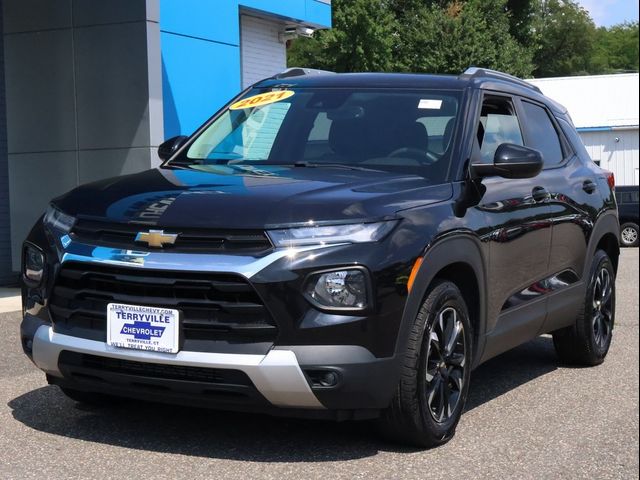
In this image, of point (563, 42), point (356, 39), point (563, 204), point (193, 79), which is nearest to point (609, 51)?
point (563, 42)

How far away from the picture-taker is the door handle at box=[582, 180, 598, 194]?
256 inches

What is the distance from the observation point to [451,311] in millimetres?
4637

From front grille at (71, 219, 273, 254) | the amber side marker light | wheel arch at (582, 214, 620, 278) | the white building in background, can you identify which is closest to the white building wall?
the white building in background

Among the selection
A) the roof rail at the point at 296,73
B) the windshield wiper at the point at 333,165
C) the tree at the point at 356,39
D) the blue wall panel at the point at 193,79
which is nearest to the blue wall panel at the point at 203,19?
the blue wall panel at the point at 193,79

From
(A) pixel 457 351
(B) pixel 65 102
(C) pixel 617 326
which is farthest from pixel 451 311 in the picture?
(B) pixel 65 102

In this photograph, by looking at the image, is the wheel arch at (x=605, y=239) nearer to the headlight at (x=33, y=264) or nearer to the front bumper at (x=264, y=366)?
the front bumper at (x=264, y=366)

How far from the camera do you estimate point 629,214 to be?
83.1 feet

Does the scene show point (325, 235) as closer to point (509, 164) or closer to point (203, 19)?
point (509, 164)

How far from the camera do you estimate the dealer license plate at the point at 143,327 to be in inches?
160

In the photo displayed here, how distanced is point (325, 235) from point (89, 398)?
6.06 ft

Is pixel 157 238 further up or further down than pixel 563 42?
further down

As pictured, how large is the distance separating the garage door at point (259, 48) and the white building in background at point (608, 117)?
21.0 m

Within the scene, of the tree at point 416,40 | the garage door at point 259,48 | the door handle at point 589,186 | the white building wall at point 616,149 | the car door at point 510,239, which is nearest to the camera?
the car door at point 510,239

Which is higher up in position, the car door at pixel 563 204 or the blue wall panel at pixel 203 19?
the blue wall panel at pixel 203 19
